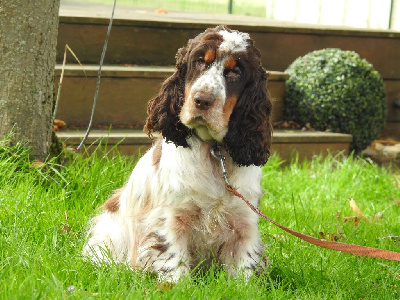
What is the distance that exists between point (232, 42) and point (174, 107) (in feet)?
1.46

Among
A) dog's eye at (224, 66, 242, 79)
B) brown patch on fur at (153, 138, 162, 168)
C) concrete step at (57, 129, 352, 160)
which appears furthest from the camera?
concrete step at (57, 129, 352, 160)

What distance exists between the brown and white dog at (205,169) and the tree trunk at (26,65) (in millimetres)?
1268

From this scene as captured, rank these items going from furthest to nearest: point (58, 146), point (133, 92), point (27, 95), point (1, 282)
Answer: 1. point (133, 92)
2. point (58, 146)
3. point (27, 95)
4. point (1, 282)

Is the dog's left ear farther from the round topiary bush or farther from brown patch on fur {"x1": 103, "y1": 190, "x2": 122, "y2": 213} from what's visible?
the round topiary bush

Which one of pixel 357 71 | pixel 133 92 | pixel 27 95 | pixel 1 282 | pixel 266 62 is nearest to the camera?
pixel 1 282

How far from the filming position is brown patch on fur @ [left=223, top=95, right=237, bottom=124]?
3.08 metres

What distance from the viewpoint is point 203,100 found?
9.65 ft

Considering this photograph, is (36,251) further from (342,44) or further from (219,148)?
(342,44)

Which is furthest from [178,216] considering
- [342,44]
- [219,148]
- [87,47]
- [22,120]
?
[342,44]

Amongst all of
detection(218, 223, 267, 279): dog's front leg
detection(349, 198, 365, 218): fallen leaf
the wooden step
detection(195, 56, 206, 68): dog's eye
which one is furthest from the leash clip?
the wooden step

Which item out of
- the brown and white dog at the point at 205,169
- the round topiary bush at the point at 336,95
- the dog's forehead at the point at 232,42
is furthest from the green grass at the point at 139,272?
the round topiary bush at the point at 336,95

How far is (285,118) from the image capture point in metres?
7.20

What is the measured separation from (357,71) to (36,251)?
467 cm

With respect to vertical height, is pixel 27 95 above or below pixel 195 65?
below
